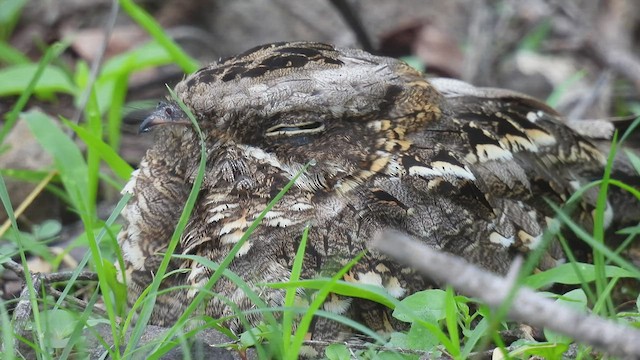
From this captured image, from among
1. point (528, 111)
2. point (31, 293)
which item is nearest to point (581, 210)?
point (528, 111)

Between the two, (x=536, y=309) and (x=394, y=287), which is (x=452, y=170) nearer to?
(x=394, y=287)

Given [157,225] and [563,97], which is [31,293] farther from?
[563,97]

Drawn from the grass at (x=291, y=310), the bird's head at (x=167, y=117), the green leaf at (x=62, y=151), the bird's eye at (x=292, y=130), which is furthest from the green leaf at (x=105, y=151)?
the bird's eye at (x=292, y=130)

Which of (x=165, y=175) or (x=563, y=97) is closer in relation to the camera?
(x=165, y=175)

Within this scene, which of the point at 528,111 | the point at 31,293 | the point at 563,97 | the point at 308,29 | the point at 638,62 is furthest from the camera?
the point at 308,29

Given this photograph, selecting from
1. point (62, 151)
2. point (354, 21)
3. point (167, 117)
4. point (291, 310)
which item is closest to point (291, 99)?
point (167, 117)

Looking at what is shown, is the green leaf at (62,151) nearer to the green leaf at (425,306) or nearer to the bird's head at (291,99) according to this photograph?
the bird's head at (291,99)

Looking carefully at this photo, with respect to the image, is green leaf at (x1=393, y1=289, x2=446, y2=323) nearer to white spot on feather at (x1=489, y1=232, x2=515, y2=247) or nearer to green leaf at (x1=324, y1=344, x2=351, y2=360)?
green leaf at (x1=324, y1=344, x2=351, y2=360)
